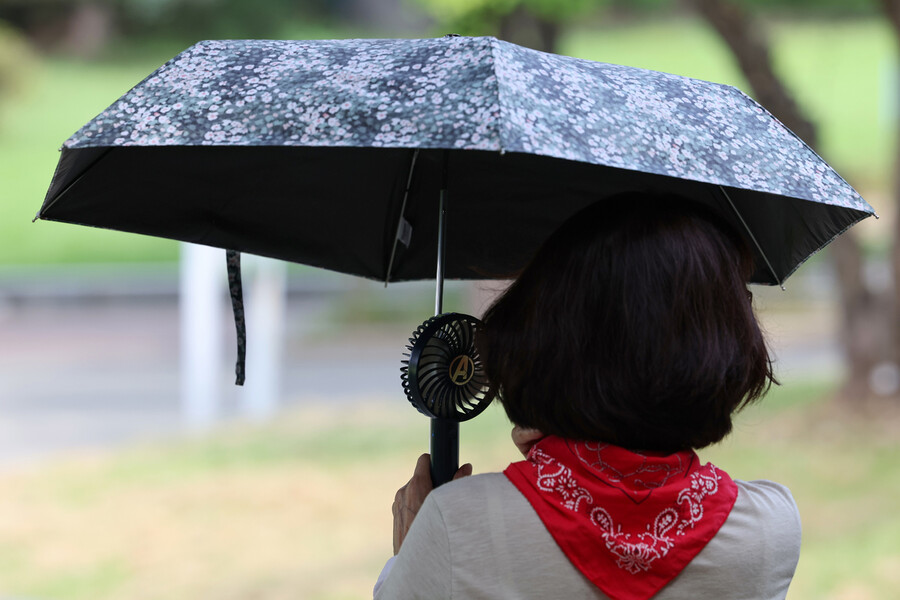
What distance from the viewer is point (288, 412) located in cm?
998

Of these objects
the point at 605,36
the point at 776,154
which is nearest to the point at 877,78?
the point at 605,36

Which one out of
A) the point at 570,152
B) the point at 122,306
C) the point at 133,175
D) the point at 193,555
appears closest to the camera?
the point at 570,152

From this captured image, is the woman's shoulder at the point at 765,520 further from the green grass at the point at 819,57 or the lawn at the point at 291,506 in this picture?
the green grass at the point at 819,57

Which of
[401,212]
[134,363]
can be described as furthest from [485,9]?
[134,363]

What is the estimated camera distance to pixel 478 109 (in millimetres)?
1264

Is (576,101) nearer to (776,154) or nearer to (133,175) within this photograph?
(776,154)

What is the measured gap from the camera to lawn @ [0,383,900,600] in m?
5.23

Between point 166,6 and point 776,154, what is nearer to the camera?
point 776,154

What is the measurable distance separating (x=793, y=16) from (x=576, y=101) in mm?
21598

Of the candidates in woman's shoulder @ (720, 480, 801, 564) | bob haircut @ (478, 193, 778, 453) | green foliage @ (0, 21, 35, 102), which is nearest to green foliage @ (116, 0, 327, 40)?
green foliage @ (0, 21, 35, 102)

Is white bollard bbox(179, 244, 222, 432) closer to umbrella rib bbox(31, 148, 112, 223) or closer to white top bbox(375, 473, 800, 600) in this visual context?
umbrella rib bbox(31, 148, 112, 223)

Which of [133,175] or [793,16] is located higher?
[793,16]

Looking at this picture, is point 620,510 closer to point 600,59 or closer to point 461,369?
point 461,369

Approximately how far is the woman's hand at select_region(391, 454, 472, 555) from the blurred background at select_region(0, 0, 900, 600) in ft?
1.81
